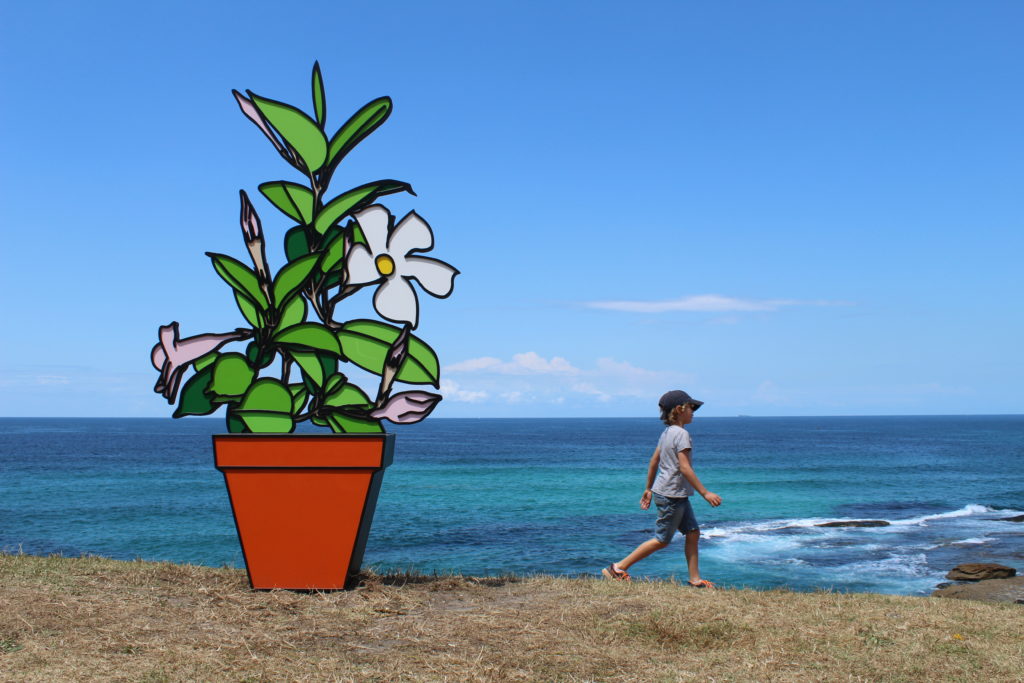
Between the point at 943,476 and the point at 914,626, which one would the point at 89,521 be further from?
the point at 943,476

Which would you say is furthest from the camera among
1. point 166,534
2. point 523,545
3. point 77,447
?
point 77,447

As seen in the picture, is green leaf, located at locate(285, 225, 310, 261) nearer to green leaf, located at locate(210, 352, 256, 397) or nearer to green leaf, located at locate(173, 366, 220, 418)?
green leaf, located at locate(210, 352, 256, 397)

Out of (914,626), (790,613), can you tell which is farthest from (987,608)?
(790,613)

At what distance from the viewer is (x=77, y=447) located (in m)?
85.8

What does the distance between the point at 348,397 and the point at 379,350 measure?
18.4 inches

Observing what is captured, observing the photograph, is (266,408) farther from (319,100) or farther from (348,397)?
(319,100)

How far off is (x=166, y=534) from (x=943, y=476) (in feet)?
145

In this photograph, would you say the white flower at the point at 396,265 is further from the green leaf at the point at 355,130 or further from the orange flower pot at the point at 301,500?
the orange flower pot at the point at 301,500

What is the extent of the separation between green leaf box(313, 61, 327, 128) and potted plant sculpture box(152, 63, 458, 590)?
17mm

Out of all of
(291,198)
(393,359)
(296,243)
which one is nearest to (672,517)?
(393,359)

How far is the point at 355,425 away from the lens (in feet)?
22.7

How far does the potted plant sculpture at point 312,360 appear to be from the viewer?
6.69 metres

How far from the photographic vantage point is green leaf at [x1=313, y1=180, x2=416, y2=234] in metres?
7.15

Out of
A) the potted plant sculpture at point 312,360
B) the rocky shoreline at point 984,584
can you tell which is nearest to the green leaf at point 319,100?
the potted plant sculpture at point 312,360
